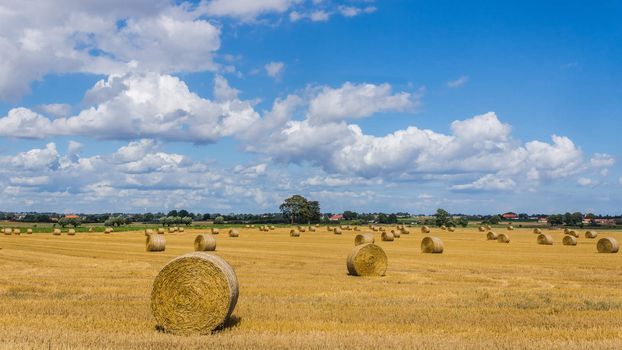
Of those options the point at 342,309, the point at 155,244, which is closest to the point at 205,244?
the point at 155,244

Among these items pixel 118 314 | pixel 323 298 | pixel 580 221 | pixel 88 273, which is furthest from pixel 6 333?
pixel 580 221

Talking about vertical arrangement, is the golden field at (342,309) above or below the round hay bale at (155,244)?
below

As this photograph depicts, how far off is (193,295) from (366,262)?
1053cm

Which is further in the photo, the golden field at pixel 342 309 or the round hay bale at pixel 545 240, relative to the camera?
the round hay bale at pixel 545 240

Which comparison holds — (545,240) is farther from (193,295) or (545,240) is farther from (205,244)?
(193,295)

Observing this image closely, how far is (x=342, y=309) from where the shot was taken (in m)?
13.6

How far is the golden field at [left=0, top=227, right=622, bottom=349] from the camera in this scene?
1032 centimetres

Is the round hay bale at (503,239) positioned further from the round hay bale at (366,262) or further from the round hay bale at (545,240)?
the round hay bale at (366,262)

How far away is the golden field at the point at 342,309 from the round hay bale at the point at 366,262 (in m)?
0.58

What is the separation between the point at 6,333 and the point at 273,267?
14.1 meters

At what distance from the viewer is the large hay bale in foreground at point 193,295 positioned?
11.7 m

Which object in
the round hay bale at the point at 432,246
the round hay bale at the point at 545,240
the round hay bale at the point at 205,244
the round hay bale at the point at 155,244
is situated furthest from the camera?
the round hay bale at the point at 545,240

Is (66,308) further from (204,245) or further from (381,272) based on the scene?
(204,245)

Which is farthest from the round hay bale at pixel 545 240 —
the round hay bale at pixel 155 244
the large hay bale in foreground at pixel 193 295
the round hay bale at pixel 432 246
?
the large hay bale in foreground at pixel 193 295
